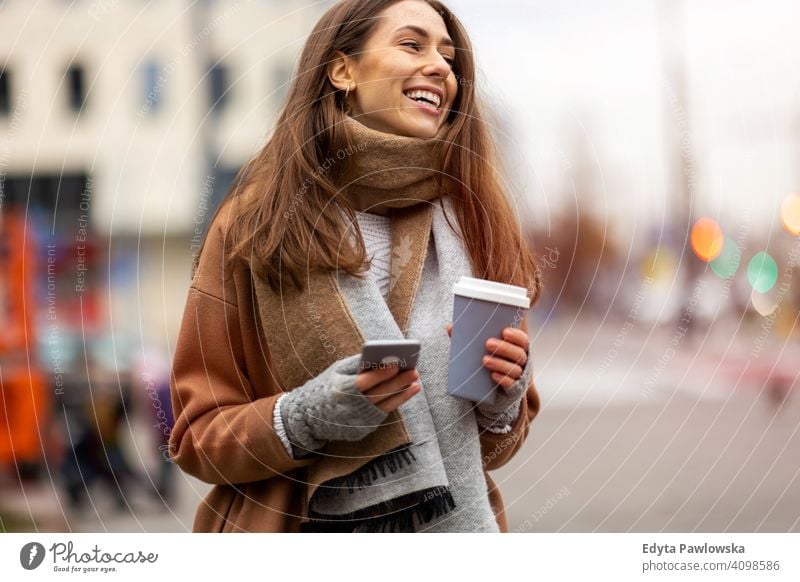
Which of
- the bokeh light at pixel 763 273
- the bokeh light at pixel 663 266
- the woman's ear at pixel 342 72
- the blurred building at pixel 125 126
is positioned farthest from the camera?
the bokeh light at pixel 763 273

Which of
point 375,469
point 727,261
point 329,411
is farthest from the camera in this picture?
point 727,261

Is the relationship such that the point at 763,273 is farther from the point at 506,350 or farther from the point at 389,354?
the point at 389,354

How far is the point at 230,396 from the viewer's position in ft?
5.89

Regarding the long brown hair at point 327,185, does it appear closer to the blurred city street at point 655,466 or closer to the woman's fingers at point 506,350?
the woman's fingers at point 506,350

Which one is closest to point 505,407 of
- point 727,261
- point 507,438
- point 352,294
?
point 507,438

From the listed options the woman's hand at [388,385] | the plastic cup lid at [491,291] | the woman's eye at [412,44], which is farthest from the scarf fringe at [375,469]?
the woman's eye at [412,44]

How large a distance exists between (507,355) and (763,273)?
296 cm

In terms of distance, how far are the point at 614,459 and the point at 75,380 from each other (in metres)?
3.37

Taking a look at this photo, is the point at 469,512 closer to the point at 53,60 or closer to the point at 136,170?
the point at 136,170

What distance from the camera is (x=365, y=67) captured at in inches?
72.9

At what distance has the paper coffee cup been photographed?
1697 mm

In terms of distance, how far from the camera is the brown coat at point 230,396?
1.76 meters

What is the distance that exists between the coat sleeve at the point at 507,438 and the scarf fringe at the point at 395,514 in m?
0.13
